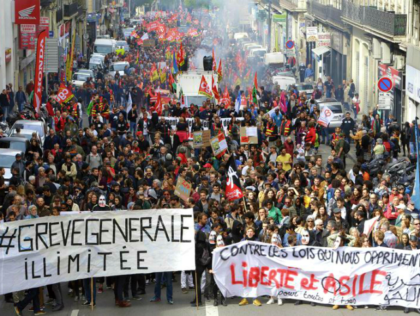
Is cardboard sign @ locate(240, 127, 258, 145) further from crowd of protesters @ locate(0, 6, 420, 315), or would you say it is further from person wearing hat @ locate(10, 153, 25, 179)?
person wearing hat @ locate(10, 153, 25, 179)

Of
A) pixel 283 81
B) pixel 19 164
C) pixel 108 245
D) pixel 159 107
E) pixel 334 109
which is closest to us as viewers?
pixel 108 245

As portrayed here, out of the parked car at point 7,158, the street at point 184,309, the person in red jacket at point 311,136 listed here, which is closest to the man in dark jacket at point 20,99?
the person in red jacket at point 311,136

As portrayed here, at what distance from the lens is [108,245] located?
16.7 m

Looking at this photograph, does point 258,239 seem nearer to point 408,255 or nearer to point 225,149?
point 408,255

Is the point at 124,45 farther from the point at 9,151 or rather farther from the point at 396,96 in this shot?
the point at 9,151

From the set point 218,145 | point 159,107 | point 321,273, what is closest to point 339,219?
point 321,273

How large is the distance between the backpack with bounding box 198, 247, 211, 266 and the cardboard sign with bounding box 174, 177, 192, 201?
347 centimetres

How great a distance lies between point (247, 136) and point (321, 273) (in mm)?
12486

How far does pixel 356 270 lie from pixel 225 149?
10.1 meters

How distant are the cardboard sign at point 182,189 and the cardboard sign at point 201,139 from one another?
7.35m

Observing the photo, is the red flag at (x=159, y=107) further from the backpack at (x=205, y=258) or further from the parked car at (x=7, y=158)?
the backpack at (x=205, y=258)

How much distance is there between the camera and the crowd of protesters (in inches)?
671

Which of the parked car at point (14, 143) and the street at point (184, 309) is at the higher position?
the parked car at point (14, 143)

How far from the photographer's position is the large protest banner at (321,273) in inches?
642
